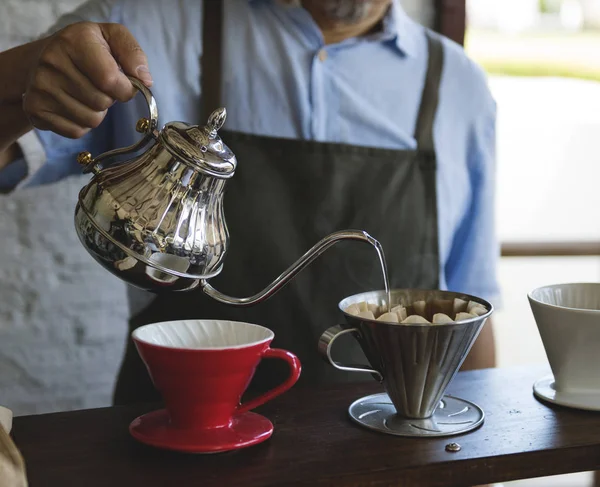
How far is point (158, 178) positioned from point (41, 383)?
2.84ft

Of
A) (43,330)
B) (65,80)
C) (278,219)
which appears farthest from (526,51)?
(65,80)

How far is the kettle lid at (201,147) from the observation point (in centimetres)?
62

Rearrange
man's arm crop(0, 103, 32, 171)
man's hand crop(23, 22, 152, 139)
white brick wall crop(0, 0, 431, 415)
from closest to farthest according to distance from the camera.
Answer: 1. man's hand crop(23, 22, 152, 139)
2. man's arm crop(0, 103, 32, 171)
3. white brick wall crop(0, 0, 431, 415)

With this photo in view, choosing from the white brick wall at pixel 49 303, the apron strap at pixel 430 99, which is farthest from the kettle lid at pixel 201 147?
the white brick wall at pixel 49 303

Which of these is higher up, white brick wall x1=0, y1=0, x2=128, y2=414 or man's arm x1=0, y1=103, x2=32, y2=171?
man's arm x1=0, y1=103, x2=32, y2=171

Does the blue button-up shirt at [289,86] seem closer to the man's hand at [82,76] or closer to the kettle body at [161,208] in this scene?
the man's hand at [82,76]

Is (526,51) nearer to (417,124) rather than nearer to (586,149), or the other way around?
(586,149)

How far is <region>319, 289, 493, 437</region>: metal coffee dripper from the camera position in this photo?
2.16 feet

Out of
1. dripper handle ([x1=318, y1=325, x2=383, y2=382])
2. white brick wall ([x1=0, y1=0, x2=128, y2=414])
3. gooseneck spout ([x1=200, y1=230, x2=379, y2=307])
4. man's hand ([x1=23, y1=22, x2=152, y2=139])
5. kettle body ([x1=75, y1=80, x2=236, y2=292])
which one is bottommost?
white brick wall ([x1=0, y1=0, x2=128, y2=414])

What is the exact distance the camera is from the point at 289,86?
1.16m

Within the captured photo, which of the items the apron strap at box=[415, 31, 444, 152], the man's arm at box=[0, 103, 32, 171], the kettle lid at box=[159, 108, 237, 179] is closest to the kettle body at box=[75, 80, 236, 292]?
the kettle lid at box=[159, 108, 237, 179]

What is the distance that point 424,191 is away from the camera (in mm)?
1200

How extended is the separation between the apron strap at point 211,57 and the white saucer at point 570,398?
2.09 feet

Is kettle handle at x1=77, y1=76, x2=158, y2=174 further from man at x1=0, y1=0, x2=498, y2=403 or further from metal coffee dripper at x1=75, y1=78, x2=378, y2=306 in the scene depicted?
man at x1=0, y1=0, x2=498, y2=403
